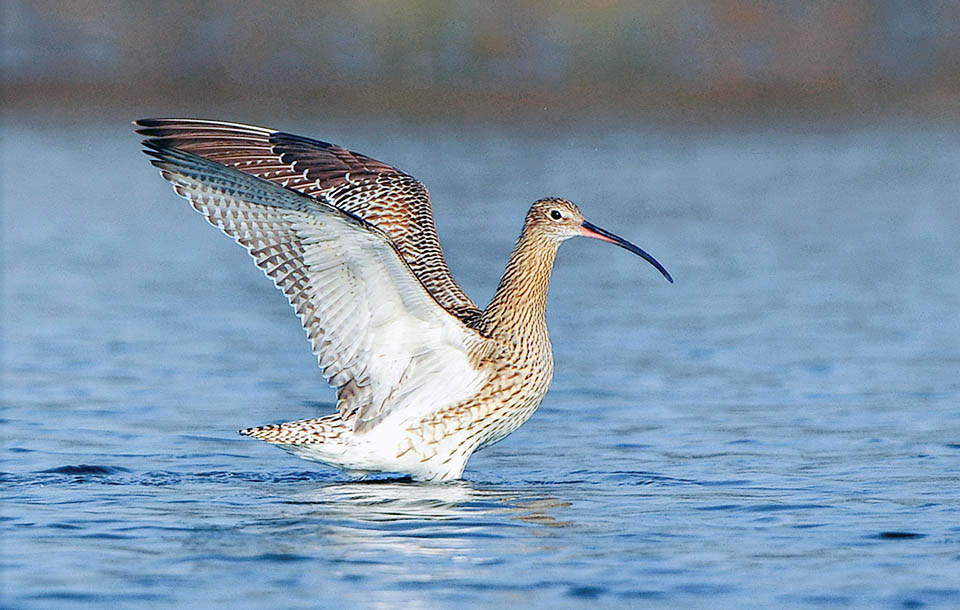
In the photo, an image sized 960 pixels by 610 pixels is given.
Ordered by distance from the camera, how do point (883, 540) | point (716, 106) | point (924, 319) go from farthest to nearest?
1. point (716, 106)
2. point (924, 319)
3. point (883, 540)

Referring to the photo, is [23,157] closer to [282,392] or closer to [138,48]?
[138,48]

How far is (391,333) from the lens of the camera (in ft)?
27.3

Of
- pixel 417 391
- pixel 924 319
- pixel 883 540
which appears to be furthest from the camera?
pixel 924 319

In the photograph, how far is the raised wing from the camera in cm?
922

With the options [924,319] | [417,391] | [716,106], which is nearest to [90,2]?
[716,106]

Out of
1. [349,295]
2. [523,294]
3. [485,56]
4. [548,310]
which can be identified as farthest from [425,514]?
[485,56]

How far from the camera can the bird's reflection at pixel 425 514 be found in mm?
7398

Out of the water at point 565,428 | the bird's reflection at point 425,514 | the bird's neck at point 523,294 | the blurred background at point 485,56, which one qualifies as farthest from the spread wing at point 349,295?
the blurred background at point 485,56

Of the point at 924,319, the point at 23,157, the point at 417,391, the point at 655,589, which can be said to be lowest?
the point at 655,589

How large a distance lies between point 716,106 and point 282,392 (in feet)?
68.1

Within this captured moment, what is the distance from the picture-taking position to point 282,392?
37.0 feet

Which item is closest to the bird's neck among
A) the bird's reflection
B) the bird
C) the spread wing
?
the bird

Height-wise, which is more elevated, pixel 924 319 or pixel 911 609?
pixel 924 319

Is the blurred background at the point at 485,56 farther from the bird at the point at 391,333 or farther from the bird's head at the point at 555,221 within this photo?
the bird at the point at 391,333
